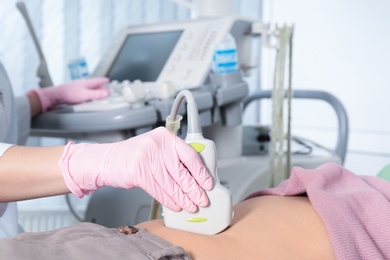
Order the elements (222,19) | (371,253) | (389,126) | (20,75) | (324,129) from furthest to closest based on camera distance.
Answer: (324,129) → (389,126) → (20,75) → (222,19) → (371,253)

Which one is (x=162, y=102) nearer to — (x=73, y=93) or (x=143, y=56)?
(x=73, y=93)

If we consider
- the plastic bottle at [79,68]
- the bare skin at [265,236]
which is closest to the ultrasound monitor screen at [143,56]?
the plastic bottle at [79,68]

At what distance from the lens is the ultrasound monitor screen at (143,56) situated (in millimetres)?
1892

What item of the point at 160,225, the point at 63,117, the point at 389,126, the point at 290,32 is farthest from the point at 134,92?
the point at 389,126

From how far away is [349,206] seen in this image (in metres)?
0.94

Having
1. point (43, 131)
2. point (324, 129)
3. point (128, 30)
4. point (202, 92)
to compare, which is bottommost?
point (324, 129)

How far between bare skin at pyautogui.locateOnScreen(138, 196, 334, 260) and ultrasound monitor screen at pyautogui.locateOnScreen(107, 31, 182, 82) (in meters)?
0.98

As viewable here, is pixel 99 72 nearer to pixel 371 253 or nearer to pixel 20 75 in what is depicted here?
pixel 20 75

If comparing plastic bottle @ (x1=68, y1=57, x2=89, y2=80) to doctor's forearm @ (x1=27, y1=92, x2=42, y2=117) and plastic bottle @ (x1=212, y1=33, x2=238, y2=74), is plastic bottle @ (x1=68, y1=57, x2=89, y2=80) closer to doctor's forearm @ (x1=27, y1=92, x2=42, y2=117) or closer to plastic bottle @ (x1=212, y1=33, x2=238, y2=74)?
doctor's forearm @ (x1=27, y1=92, x2=42, y2=117)

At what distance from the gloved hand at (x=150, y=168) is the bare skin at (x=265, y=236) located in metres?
0.06

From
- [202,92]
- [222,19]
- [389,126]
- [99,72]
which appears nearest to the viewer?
[202,92]

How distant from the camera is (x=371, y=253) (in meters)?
0.87

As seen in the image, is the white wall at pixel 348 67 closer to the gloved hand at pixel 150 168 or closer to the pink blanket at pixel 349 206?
the pink blanket at pixel 349 206

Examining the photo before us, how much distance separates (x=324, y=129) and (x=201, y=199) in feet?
8.11
